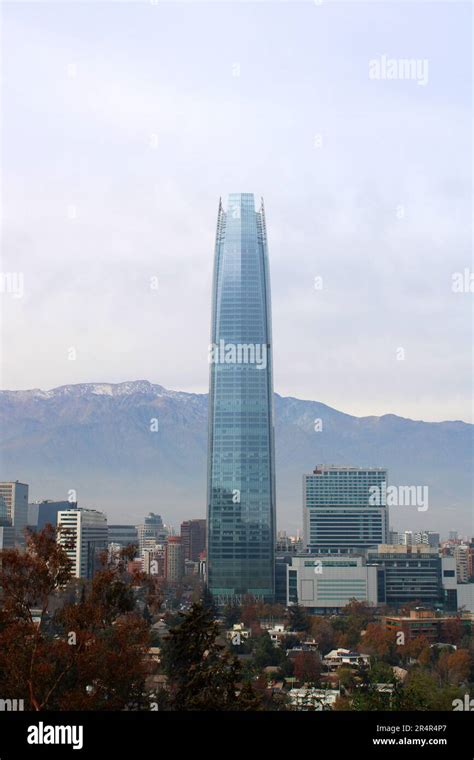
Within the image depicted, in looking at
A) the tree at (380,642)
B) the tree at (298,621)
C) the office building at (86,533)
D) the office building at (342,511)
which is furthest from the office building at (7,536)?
the office building at (342,511)

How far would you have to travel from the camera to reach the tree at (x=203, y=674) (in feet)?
26.8

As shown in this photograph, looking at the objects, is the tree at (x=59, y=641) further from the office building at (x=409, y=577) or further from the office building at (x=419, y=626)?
the office building at (x=409, y=577)

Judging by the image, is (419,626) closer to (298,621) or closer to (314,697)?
(298,621)

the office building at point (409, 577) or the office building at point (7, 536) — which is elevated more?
the office building at point (7, 536)

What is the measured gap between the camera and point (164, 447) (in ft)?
250

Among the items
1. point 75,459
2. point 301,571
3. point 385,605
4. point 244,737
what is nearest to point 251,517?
point 301,571

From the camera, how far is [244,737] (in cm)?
457

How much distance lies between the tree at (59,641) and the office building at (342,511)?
43874 mm

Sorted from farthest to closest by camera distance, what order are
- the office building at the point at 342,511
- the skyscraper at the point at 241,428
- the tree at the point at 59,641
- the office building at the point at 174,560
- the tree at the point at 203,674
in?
1. the office building at the point at 342,511
2. the office building at the point at 174,560
3. the skyscraper at the point at 241,428
4. the tree at the point at 203,674
5. the tree at the point at 59,641

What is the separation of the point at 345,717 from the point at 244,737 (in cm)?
51

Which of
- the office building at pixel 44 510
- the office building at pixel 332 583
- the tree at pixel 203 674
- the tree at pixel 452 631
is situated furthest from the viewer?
the office building at pixel 44 510

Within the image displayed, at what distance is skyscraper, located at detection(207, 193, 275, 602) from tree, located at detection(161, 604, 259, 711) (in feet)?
113

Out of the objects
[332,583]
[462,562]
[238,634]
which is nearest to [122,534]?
[332,583]

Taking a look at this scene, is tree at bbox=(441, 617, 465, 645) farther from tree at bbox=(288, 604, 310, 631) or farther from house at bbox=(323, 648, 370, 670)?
house at bbox=(323, 648, 370, 670)
